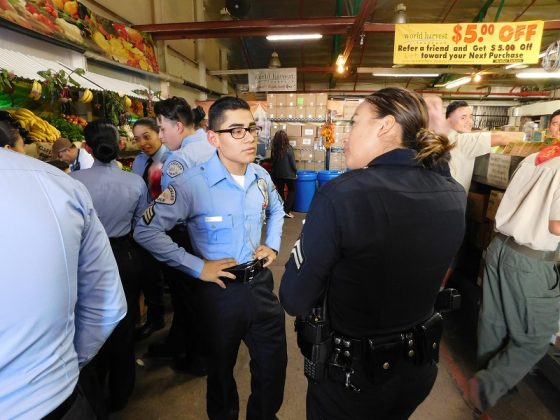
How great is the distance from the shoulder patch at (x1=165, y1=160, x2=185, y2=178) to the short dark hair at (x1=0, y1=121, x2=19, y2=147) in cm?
80

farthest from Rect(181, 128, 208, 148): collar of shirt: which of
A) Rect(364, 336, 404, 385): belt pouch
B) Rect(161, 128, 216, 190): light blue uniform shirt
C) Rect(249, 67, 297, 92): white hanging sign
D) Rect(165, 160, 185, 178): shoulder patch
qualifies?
Rect(249, 67, 297, 92): white hanging sign

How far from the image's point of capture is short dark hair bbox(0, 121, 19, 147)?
1.43 m

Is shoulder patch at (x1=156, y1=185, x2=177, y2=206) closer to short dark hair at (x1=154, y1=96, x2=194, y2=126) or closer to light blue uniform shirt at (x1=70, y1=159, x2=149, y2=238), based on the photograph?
light blue uniform shirt at (x1=70, y1=159, x2=149, y2=238)

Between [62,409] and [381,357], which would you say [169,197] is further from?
[381,357]

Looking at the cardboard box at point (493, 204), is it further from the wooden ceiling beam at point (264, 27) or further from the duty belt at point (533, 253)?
the wooden ceiling beam at point (264, 27)

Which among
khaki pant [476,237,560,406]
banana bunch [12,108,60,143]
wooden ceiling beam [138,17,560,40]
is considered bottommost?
khaki pant [476,237,560,406]

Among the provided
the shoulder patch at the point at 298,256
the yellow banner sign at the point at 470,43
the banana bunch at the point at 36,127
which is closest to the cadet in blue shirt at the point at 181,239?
the banana bunch at the point at 36,127

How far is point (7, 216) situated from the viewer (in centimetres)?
64

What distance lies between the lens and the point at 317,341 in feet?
3.52

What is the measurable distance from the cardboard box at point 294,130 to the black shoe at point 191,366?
6.16 metres

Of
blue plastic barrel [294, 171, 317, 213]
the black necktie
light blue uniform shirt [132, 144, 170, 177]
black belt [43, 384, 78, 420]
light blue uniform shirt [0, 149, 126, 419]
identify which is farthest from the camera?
blue plastic barrel [294, 171, 317, 213]

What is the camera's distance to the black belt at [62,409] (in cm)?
77

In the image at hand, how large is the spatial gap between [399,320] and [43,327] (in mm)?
983

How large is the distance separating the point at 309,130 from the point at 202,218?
21.4 feet
